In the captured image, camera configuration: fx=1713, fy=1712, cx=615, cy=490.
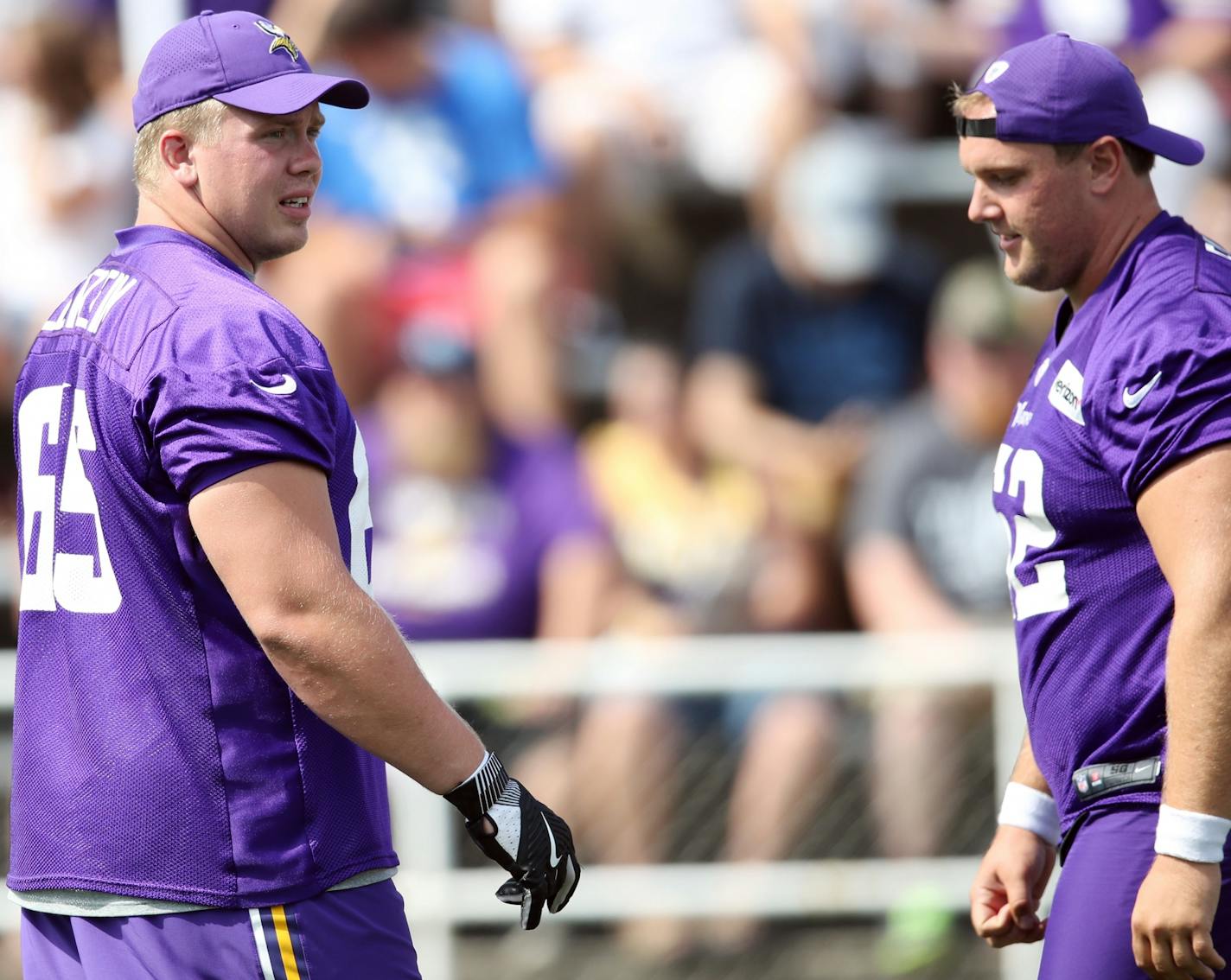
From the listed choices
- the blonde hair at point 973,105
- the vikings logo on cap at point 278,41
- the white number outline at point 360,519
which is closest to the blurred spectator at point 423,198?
the blonde hair at point 973,105

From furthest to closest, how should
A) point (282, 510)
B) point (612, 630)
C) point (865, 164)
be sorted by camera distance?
point (865, 164) → point (612, 630) → point (282, 510)

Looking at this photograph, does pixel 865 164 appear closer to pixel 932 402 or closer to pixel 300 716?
pixel 932 402

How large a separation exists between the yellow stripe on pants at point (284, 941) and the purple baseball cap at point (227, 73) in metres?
1.28

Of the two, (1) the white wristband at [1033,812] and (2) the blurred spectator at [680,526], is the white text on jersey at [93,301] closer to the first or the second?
(1) the white wristband at [1033,812]

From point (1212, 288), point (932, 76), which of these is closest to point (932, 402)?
point (932, 76)

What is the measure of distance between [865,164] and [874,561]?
1.66 meters

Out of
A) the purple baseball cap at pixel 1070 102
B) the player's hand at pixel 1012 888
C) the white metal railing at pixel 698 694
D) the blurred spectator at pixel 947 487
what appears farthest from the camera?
the blurred spectator at pixel 947 487

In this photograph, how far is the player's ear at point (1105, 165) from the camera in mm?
3039

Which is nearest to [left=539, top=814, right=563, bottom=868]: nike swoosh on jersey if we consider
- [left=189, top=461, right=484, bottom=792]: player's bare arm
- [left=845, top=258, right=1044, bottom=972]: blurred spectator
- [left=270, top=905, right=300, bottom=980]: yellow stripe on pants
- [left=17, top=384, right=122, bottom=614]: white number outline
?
[left=189, top=461, right=484, bottom=792]: player's bare arm

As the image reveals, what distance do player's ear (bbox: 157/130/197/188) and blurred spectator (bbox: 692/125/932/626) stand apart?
3700 millimetres

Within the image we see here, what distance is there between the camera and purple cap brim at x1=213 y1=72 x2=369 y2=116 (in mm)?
2811

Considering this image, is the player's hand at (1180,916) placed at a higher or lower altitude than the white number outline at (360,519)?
lower

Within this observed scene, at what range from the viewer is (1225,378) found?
8.85ft

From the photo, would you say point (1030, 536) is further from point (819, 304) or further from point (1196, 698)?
point (819, 304)
